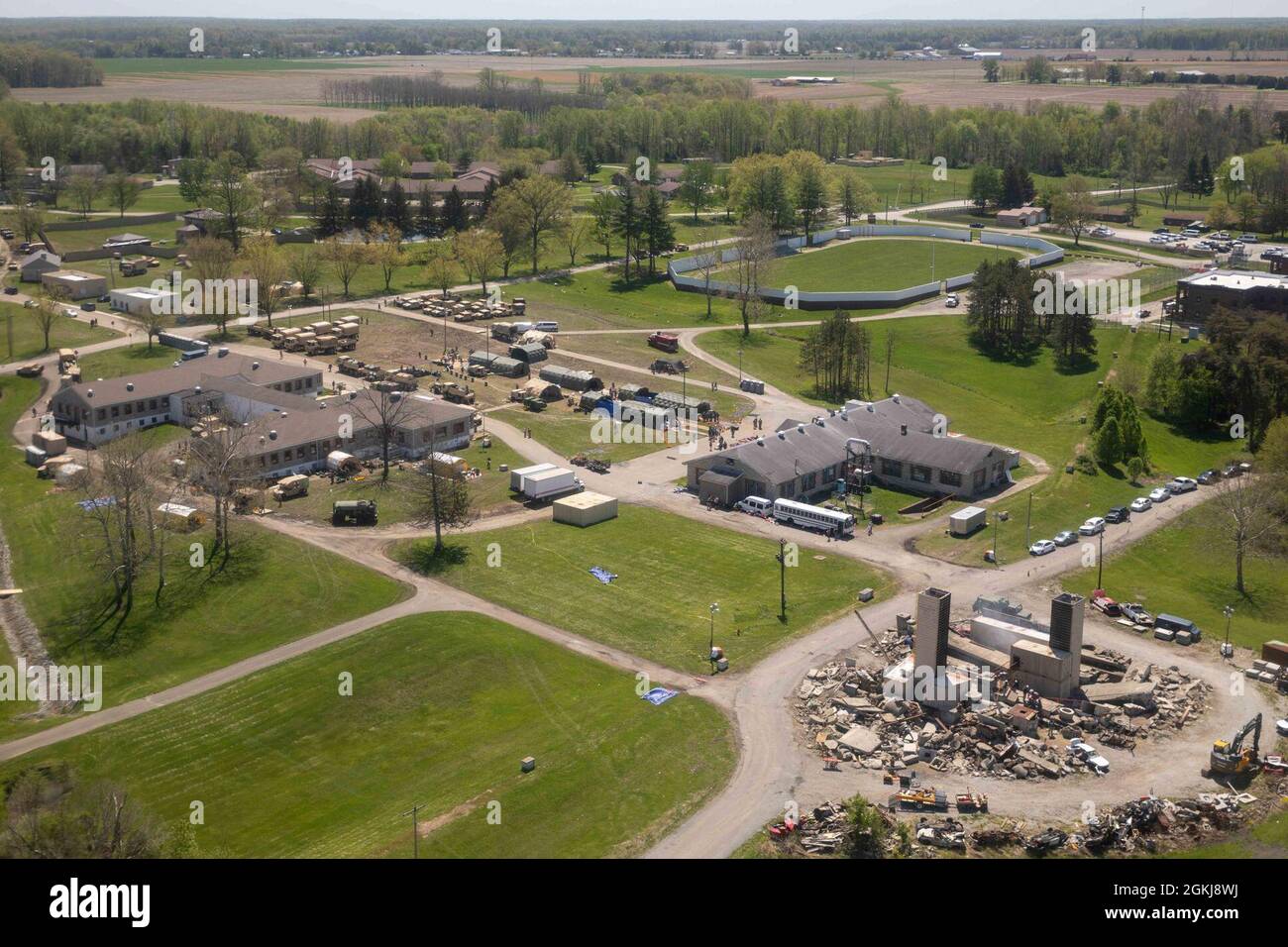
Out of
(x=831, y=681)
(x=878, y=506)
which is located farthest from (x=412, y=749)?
(x=878, y=506)

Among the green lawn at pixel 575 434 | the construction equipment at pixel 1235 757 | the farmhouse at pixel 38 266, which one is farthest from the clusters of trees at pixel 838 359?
the farmhouse at pixel 38 266

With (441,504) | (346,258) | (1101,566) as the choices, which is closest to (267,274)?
(346,258)

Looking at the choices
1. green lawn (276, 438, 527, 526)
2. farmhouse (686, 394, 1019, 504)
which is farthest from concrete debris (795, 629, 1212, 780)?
green lawn (276, 438, 527, 526)

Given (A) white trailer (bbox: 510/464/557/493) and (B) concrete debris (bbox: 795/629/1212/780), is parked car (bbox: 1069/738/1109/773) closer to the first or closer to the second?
(B) concrete debris (bbox: 795/629/1212/780)

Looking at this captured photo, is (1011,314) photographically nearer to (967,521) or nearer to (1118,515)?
(1118,515)

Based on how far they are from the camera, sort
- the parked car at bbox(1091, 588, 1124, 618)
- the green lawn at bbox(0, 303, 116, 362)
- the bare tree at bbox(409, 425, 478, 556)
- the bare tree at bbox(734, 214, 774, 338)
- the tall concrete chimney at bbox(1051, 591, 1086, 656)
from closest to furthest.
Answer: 1. the tall concrete chimney at bbox(1051, 591, 1086, 656)
2. the parked car at bbox(1091, 588, 1124, 618)
3. the bare tree at bbox(409, 425, 478, 556)
4. the green lawn at bbox(0, 303, 116, 362)
5. the bare tree at bbox(734, 214, 774, 338)

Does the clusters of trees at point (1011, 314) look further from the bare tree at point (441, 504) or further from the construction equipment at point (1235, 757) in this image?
the construction equipment at point (1235, 757)
